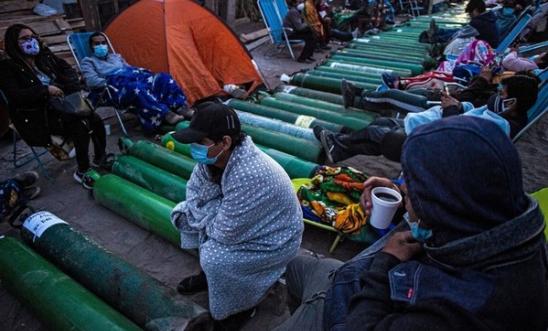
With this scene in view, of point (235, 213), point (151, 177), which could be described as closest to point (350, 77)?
point (151, 177)

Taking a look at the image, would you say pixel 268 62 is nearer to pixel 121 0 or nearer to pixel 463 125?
pixel 121 0

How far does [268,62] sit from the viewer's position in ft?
28.8

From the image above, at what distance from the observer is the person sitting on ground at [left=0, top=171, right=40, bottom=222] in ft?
10.3

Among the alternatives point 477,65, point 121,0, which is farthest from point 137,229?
point 121,0

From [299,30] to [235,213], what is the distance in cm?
792

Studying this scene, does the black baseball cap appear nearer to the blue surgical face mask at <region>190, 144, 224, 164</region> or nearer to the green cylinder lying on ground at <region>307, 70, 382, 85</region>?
the blue surgical face mask at <region>190, 144, 224, 164</region>

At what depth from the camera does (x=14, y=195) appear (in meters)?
3.25

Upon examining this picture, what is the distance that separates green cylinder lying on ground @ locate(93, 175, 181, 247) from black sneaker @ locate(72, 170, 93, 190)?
237 millimetres

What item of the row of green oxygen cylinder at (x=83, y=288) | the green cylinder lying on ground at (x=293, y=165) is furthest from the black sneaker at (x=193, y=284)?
the green cylinder lying on ground at (x=293, y=165)

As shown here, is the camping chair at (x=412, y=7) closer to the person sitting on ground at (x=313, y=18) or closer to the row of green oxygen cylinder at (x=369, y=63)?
the row of green oxygen cylinder at (x=369, y=63)

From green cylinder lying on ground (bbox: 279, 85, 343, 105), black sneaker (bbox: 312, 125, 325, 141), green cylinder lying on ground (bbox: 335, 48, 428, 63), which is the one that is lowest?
green cylinder lying on ground (bbox: 335, 48, 428, 63)

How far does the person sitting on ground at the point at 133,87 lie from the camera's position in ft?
15.4

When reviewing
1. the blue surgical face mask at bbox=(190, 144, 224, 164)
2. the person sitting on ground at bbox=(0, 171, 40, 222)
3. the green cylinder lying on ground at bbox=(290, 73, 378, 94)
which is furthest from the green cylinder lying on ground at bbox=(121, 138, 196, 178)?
the green cylinder lying on ground at bbox=(290, 73, 378, 94)

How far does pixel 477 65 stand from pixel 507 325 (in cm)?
545
